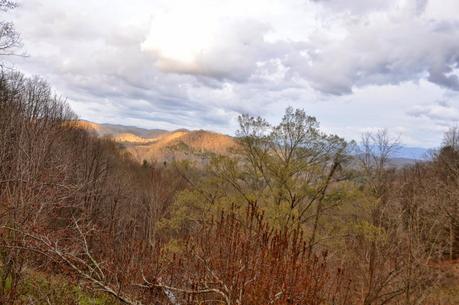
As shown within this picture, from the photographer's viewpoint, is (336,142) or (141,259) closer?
(141,259)

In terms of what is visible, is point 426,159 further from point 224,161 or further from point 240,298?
point 240,298

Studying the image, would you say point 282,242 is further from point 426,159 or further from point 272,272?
point 426,159

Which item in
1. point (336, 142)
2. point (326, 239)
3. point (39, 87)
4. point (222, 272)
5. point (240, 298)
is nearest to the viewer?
point (240, 298)

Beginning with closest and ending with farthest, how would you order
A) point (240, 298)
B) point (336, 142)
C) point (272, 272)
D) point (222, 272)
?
point (240, 298) < point (272, 272) < point (222, 272) < point (336, 142)

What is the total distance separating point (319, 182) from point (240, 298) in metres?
15.2

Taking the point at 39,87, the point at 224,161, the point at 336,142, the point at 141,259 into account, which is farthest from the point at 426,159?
the point at 141,259

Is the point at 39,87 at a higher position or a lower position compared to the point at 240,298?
higher

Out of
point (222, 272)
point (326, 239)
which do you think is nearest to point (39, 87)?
point (326, 239)

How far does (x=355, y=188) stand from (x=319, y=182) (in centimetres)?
168

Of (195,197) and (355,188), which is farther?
(195,197)

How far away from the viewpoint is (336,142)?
18812mm

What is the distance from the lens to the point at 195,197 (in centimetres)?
1947

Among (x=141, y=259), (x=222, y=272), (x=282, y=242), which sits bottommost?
(x=141, y=259)

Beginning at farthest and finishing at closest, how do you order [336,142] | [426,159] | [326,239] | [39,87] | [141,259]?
1. [426,159]
2. [39,87]
3. [336,142]
4. [326,239]
5. [141,259]
